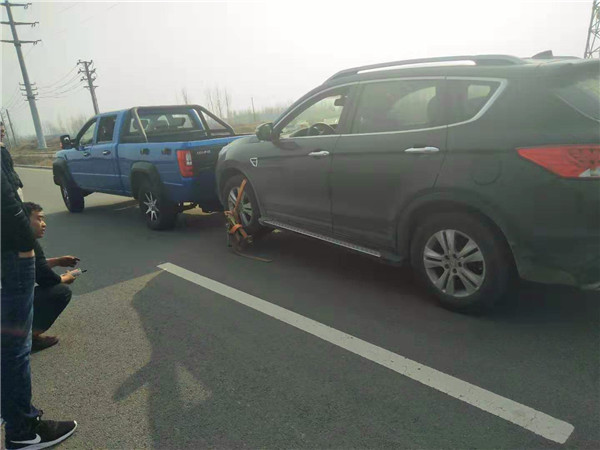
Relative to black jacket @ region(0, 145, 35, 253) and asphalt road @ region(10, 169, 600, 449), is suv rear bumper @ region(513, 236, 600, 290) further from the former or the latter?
black jacket @ region(0, 145, 35, 253)

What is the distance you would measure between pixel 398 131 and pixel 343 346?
1833mm

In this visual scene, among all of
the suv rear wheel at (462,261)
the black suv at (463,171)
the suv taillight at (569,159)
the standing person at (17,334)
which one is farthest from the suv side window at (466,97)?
the standing person at (17,334)

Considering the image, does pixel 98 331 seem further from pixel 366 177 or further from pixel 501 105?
pixel 501 105

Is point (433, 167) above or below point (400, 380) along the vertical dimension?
above

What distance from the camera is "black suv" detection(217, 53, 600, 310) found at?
116 inches

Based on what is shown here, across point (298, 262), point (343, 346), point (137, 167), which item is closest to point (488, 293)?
point (343, 346)

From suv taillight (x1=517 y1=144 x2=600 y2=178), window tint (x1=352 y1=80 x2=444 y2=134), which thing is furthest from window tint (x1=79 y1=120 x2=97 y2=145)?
suv taillight (x1=517 y1=144 x2=600 y2=178)

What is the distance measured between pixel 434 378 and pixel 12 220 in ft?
8.61

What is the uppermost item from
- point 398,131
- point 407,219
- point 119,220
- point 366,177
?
point 398,131

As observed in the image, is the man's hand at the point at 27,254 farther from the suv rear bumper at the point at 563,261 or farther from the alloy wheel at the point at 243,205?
the alloy wheel at the point at 243,205

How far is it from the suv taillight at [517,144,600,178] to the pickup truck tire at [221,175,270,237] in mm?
3338

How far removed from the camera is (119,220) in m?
8.48

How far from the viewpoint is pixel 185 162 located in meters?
6.32

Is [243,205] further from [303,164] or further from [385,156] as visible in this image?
[385,156]
